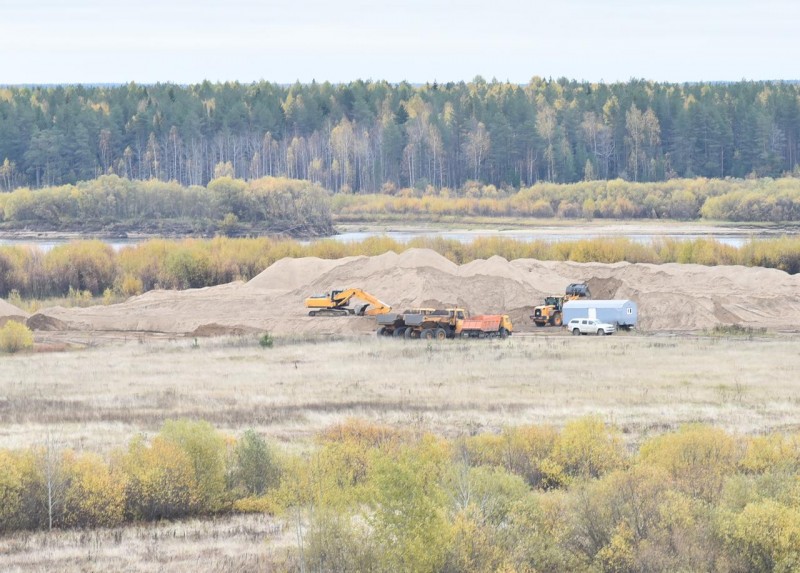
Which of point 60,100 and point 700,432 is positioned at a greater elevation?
point 60,100

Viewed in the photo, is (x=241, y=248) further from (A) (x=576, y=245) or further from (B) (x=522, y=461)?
(B) (x=522, y=461)

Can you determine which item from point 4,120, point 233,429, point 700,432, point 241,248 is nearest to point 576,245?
point 241,248

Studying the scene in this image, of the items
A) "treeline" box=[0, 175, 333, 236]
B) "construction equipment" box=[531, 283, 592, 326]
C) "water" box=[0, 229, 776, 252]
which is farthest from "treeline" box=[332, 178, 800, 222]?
"construction equipment" box=[531, 283, 592, 326]

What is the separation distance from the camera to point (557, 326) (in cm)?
5394

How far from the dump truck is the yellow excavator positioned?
4582 mm

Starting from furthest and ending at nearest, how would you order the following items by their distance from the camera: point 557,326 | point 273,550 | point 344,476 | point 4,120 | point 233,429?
1. point 4,120
2. point 557,326
3. point 233,429
4. point 344,476
5. point 273,550

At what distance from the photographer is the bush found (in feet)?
152

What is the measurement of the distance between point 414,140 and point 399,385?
12280cm

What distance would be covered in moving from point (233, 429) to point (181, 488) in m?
7.27

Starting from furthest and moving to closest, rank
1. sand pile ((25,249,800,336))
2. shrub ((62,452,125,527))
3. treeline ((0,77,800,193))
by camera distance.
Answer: treeline ((0,77,800,193))
sand pile ((25,249,800,336))
shrub ((62,452,125,527))

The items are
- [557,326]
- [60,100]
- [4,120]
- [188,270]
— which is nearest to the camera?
[557,326]

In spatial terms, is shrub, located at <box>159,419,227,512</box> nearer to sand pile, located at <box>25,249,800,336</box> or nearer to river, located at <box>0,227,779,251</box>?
sand pile, located at <box>25,249,800,336</box>

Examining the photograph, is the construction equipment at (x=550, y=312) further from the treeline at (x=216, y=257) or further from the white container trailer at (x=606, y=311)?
the treeline at (x=216, y=257)

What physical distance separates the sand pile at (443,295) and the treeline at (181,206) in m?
53.0
